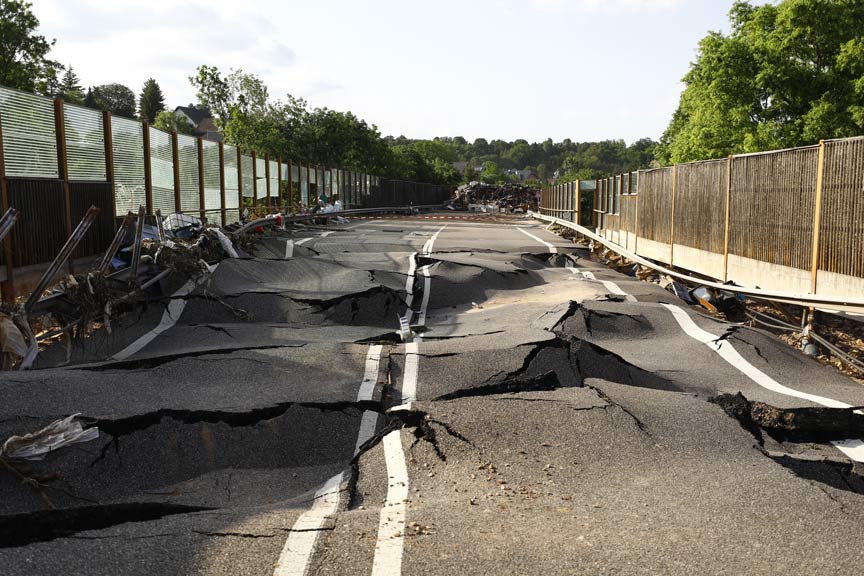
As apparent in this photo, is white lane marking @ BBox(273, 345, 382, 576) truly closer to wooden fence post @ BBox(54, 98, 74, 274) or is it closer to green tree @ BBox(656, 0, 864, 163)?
wooden fence post @ BBox(54, 98, 74, 274)

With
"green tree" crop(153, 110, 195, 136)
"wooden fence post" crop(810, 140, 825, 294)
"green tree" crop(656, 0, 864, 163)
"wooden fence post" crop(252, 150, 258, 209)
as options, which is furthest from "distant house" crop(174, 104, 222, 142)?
"wooden fence post" crop(810, 140, 825, 294)

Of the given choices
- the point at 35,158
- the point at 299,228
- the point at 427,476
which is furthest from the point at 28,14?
the point at 427,476

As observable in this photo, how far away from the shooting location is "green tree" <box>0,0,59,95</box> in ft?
188

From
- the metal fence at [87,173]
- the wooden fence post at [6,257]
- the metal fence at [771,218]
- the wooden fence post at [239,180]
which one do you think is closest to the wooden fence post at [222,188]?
the metal fence at [87,173]

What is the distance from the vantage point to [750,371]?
27.1ft

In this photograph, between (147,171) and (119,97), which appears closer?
(147,171)

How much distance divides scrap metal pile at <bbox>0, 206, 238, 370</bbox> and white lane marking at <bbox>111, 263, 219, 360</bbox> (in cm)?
21

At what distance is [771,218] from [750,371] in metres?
5.63

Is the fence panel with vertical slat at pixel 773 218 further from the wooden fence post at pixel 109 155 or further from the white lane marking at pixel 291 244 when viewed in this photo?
the wooden fence post at pixel 109 155

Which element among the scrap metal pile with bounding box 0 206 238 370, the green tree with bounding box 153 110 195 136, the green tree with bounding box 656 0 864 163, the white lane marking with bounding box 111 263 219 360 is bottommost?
the white lane marking with bounding box 111 263 219 360

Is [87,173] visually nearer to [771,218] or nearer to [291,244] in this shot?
[291,244]

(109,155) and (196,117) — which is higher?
(196,117)

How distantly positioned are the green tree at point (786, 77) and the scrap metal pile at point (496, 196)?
41.1 metres

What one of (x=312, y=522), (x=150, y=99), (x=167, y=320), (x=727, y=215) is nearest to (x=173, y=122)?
(x=150, y=99)
